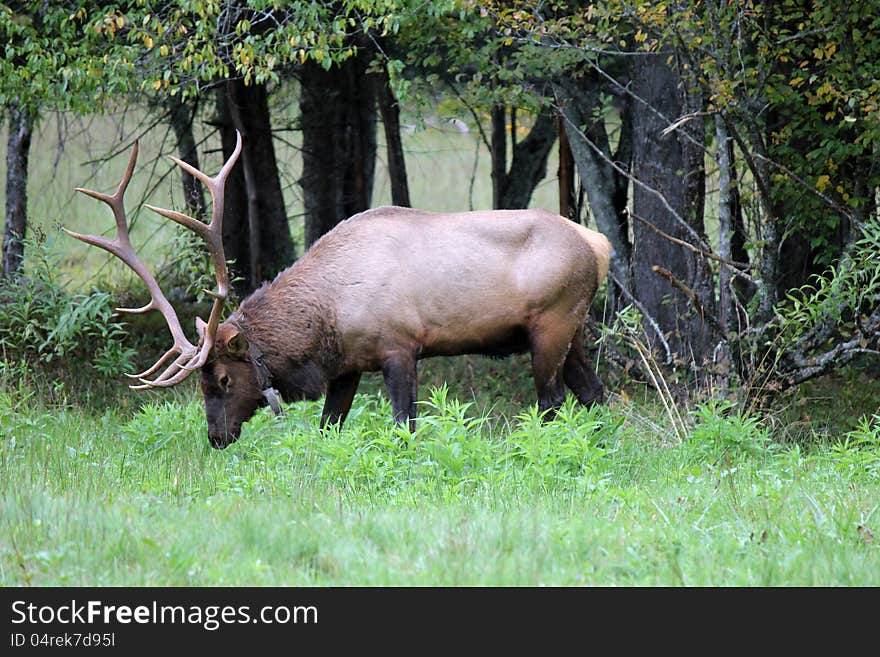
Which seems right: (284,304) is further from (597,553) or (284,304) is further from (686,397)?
(597,553)

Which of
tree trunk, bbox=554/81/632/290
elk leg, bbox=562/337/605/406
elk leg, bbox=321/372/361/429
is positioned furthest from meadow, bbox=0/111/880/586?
tree trunk, bbox=554/81/632/290

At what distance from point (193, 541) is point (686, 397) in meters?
4.46

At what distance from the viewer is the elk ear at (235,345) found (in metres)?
7.47

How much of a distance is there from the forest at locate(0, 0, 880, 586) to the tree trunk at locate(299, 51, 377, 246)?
35mm

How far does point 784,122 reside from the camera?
30.6ft

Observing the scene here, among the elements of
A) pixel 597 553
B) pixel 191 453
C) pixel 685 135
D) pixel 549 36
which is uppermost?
pixel 549 36

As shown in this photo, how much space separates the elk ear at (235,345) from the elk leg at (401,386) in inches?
35.9

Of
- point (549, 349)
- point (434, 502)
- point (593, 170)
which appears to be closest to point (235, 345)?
point (549, 349)

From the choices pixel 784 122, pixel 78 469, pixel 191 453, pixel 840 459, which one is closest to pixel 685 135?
pixel 784 122

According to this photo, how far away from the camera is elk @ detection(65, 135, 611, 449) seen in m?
7.57

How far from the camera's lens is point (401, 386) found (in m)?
7.60

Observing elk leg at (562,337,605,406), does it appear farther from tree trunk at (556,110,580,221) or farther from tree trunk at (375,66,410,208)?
tree trunk at (375,66,410,208)

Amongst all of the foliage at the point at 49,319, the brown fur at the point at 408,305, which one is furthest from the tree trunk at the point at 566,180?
the foliage at the point at 49,319

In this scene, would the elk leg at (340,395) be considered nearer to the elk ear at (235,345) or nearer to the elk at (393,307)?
the elk at (393,307)
